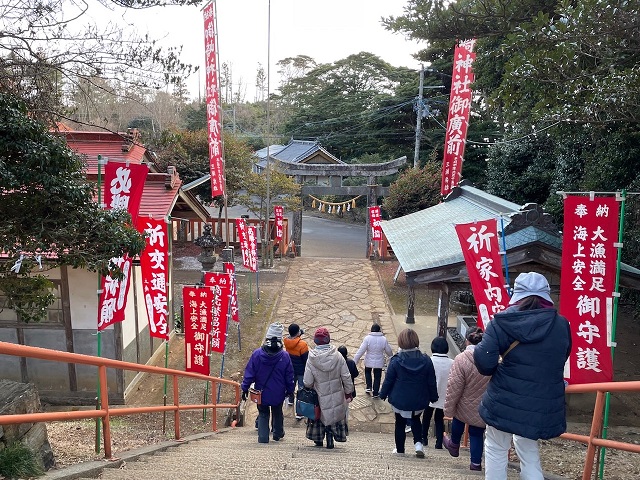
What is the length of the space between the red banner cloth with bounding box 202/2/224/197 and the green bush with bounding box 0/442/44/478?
11.9 meters

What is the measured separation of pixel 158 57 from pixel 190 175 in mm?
16800

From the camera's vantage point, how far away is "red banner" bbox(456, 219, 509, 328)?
21.3ft

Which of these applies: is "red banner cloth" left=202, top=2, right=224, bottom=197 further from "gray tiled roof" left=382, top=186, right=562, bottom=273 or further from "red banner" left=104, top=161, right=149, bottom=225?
"red banner" left=104, top=161, right=149, bottom=225

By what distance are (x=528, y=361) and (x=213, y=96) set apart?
12.8m

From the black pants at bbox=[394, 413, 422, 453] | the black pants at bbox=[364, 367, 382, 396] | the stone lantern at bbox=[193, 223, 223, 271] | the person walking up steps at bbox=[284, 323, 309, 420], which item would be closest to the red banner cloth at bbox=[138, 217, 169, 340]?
the person walking up steps at bbox=[284, 323, 309, 420]

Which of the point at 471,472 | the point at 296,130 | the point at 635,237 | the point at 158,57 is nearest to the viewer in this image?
the point at 471,472

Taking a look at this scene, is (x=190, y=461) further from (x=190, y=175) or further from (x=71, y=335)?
(x=190, y=175)

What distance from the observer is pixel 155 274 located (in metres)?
8.50

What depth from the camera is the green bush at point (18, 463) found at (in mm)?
3244

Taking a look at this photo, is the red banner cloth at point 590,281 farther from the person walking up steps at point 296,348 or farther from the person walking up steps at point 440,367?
the person walking up steps at point 296,348

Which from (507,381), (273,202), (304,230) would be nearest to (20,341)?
(507,381)

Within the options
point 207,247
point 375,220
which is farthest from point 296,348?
point 375,220

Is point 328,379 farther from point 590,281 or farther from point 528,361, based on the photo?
point 590,281

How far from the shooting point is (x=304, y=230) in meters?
31.9
